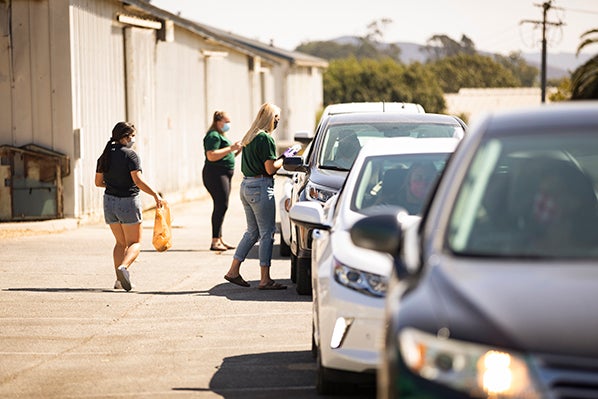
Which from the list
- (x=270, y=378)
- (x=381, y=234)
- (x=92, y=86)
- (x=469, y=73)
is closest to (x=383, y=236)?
(x=381, y=234)

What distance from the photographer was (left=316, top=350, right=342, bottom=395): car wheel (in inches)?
324

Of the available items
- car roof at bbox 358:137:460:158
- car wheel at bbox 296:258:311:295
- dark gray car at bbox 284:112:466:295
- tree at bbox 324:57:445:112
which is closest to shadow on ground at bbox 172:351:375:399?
car roof at bbox 358:137:460:158

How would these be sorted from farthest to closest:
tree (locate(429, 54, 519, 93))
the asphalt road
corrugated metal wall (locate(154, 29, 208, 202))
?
1. tree (locate(429, 54, 519, 93))
2. corrugated metal wall (locate(154, 29, 208, 202))
3. the asphalt road

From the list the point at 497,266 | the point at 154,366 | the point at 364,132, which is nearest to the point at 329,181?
the point at 364,132

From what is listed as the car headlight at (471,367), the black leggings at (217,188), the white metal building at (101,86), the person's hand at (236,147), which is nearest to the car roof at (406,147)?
the car headlight at (471,367)

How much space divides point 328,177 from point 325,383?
5843 millimetres

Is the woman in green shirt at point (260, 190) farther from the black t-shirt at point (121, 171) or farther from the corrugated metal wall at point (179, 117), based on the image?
the corrugated metal wall at point (179, 117)

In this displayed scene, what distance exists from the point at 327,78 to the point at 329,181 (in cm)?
9982

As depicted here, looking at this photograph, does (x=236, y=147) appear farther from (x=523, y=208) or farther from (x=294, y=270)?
(x=523, y=208)

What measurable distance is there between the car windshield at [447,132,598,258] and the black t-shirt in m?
8.26

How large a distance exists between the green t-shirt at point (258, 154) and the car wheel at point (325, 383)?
596 centimetres

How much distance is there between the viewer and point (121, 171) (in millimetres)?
14094

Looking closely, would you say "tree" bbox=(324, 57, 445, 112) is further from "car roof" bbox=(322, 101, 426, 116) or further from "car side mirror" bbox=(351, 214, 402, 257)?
"car side mirror" bbox=(351, 214, 402, 257)

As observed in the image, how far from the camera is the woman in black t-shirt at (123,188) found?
46.2 feet
